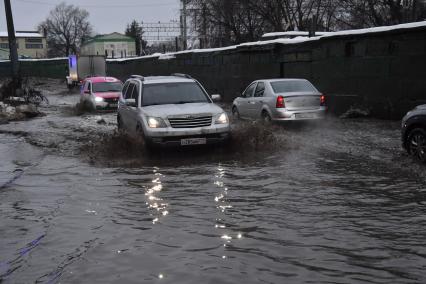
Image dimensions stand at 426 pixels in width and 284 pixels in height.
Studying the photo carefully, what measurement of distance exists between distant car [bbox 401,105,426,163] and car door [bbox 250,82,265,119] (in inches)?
214

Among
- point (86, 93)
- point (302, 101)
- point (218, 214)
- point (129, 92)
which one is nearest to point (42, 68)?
point (86, 93)

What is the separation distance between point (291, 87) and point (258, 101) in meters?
0.99

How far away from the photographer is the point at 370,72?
15484 millimetres

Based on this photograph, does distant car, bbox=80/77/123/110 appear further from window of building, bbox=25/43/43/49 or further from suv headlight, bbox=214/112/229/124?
Result: window of building, bbox=25/43/43/49

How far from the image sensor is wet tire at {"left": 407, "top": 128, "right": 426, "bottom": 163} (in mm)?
8586

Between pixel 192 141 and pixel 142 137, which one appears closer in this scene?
A: pixel 192 141

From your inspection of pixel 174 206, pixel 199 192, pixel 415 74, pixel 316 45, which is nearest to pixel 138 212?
pixel 174 206

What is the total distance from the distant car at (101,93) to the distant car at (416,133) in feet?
49.0

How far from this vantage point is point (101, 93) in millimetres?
22719

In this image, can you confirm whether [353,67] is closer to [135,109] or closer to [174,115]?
[135,109]

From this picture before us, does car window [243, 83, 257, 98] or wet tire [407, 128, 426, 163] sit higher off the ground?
car window [243, 83, 257, 98]

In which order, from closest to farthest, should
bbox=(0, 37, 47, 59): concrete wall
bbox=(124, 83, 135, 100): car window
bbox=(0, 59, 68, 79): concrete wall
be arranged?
bbox=(124, 83, 135, 100): car window < bbox=(0, 59, 68, 79): concrete wall < bbox=(0, 37, 47, 59): concrete wall

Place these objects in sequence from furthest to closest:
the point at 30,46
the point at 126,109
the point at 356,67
Result: the point at 30,46 < the point at 356,67 < the point at 126,109

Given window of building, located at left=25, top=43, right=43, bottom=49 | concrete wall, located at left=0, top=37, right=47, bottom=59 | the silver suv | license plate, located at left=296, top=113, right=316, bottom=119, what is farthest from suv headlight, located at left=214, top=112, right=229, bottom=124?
window of building, located at left=25, top=43, right=43, bottom=49
